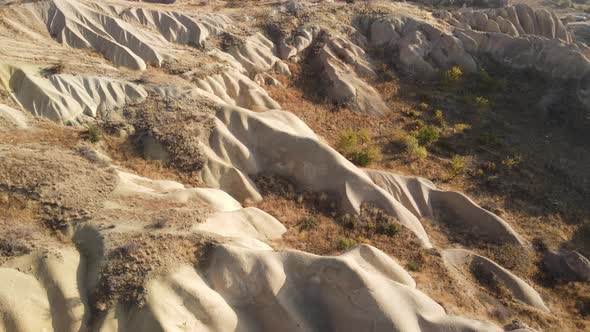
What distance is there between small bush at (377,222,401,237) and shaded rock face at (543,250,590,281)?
7.63 metres

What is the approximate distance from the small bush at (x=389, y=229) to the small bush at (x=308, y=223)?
121 inches

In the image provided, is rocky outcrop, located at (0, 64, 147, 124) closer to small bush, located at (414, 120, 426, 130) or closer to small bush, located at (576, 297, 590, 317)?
small bush, located at (414, 120, 426, 130)

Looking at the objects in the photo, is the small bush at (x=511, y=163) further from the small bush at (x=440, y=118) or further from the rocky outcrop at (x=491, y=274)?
the rocky outcrop at (x=491, y=274)

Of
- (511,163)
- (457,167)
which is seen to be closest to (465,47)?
(511,163)

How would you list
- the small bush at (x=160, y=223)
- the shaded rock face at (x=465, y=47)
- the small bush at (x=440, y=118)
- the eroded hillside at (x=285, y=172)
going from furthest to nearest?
the shaded rock face at (x=465, y=47)
the small bush at (x=440, y=118)
the small bush at (x=160, y=223)
the eroded hillside at (x=285, y=172)

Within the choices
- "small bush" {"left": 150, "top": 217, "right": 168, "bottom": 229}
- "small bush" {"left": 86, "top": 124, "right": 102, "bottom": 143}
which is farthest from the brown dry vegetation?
"small bush" {"left": 86, "top": 124, "right": 102, "bottom": 143}

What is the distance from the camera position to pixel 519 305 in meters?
16.0

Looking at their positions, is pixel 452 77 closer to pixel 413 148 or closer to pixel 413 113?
pixel 413 113

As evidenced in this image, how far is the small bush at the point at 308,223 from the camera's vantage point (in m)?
18.3

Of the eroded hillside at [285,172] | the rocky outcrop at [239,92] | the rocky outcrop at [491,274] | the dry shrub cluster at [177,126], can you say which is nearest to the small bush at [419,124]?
the eroded hillside at [285,172]

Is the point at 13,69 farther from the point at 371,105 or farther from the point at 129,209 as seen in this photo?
the point at 371,105

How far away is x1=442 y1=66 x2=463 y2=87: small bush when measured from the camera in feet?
110

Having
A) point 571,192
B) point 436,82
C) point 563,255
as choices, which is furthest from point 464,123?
point 563,255

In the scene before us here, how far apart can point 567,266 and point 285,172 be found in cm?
1482
